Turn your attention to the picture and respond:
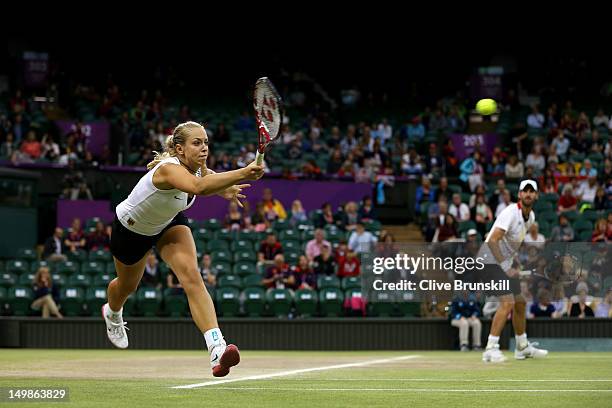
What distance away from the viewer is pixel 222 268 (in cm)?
2198

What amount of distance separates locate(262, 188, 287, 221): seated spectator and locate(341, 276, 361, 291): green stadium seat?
3774 millimetres

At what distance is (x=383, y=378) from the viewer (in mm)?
10219

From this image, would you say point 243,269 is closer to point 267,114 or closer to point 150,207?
point 150,207

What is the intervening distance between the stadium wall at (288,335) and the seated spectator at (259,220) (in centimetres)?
396

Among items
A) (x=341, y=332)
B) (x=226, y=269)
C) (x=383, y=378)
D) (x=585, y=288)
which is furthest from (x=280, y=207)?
(x=383, y=378)

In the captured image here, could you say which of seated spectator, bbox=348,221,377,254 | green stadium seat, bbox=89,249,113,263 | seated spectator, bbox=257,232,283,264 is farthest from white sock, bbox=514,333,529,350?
green stadium seat, bbox=89,249,113,263

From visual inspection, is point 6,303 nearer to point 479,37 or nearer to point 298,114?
point 298,114

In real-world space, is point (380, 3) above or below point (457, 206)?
above

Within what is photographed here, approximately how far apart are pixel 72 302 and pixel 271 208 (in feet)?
17.8

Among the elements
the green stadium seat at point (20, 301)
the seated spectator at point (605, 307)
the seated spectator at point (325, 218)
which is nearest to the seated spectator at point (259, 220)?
the seated spectator at point (325, 218)

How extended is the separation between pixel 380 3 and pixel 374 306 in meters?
21.0

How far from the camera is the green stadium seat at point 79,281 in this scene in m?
21.6

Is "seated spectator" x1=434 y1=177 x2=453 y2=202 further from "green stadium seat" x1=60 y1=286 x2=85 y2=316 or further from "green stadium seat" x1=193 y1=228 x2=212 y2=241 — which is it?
"green stadium seat" x1=60 y1=286 x2=85 y2=316

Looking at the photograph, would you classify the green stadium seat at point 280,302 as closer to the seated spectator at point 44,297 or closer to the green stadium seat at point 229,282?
the green stadium seat at point 229,282
